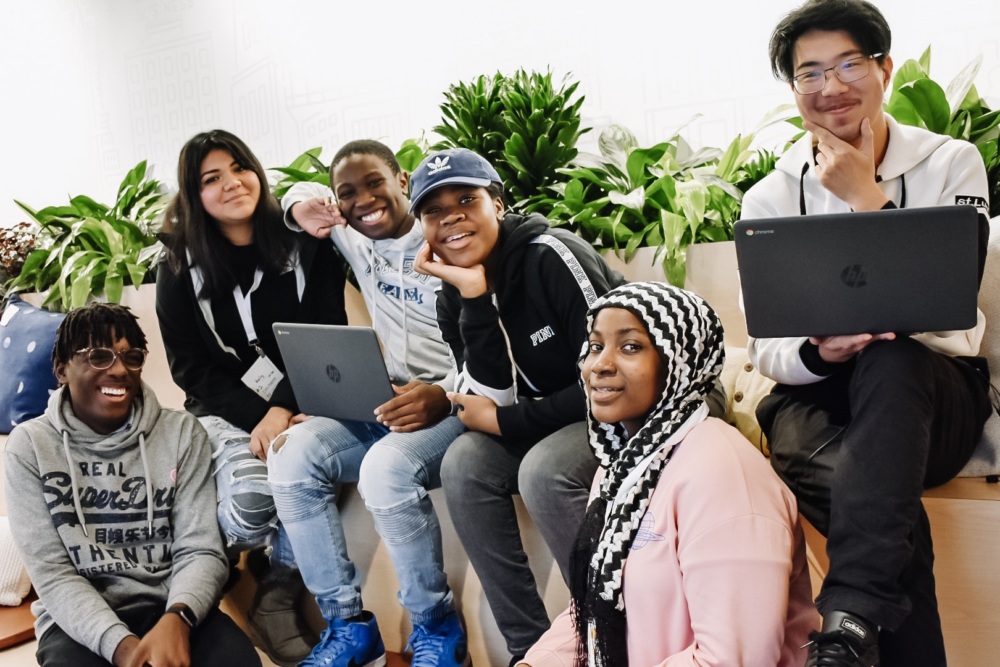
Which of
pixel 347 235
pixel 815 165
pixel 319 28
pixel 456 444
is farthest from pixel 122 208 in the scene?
pixel 815 165

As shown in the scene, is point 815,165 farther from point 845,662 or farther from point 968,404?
point 845,662

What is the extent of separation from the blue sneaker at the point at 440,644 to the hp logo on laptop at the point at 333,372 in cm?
59

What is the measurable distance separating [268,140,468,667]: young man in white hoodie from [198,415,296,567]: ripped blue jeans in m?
0.08

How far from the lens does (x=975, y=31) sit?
8.60 feet

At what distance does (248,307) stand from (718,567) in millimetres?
1643

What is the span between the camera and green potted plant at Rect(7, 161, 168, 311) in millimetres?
→ 3236

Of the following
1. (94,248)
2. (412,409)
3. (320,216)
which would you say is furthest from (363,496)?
(94,248)

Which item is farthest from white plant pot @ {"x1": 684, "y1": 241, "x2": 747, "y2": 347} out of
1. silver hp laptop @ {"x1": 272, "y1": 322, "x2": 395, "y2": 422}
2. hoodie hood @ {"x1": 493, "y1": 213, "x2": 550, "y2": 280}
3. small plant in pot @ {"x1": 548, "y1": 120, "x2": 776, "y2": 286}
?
silver hp laptop @ {"x1": 272, "y1": 322, "x2": 395, "y2": 422}

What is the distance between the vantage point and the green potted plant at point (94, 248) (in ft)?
10.6

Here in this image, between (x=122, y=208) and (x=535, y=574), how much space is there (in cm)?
248

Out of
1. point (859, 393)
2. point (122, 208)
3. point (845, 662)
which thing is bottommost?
point (845, 662)

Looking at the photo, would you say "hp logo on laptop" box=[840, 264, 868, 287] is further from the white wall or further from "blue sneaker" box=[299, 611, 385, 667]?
the white wall

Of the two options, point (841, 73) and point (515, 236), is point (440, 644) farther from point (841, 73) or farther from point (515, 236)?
point (841, 73)

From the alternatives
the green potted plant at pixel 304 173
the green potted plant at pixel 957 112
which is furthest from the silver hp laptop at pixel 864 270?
the green potted plant at pixel 304 173
